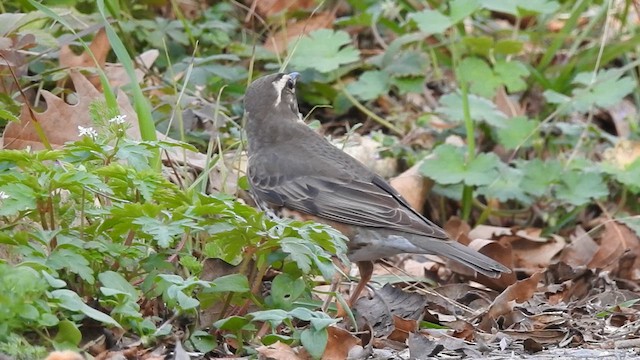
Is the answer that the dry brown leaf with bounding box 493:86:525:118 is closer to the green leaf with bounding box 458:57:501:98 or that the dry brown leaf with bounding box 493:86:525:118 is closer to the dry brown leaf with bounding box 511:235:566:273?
the green leaf with bounding box 458:57:501:98

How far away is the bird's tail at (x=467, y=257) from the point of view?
18.3 ft

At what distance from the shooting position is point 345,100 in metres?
8.41

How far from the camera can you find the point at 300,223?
4117mm

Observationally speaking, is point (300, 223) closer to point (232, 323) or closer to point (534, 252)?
point (232, 323)

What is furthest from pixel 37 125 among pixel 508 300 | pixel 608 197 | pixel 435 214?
pixel 608 197

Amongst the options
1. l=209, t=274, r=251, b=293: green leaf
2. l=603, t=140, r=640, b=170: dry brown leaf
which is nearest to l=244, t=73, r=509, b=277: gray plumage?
l=209, t=274, r=251, b=293: green leaf

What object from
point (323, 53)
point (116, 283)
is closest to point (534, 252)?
point (323, 53)

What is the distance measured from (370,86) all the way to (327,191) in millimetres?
2171

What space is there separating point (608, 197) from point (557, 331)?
335 centimetres

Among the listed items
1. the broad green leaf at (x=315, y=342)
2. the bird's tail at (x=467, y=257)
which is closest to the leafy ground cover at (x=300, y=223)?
the broad green leaf at (x=315, y=342)

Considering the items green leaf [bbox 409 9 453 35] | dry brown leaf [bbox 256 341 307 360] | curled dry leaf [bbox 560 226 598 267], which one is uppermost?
dry brown leaf [bbox 256 341 307 360]

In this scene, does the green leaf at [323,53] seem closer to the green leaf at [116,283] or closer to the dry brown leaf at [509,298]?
the dry brown leaf at [509,298]

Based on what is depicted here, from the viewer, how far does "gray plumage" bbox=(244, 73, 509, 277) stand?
589cm

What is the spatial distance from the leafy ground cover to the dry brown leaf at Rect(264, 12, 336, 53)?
2 cm
